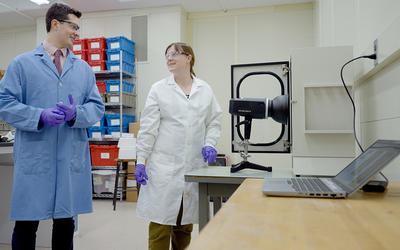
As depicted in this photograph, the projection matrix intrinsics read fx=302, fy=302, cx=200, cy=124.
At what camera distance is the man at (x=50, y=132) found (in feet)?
4.61

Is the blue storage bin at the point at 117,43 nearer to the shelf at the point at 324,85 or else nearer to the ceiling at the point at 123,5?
the ceiling at the point at 123,5

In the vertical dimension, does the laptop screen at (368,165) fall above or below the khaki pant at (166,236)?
above

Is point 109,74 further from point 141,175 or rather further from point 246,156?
point 246,156

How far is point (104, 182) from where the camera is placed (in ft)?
13.5

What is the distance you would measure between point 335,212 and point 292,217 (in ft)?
0.33

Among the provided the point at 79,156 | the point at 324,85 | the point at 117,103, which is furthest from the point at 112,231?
the point at 324,85

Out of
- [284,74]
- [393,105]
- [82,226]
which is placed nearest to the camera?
[393,105]

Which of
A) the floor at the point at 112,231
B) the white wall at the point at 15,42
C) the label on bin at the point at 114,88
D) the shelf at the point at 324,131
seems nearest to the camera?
the shelf at the point at 324,131

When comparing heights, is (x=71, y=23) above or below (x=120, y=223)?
above

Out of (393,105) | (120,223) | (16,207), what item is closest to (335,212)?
(393,105)

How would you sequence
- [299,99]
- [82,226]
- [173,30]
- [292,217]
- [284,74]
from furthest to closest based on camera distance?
[173,30]
[82,226]
[284,74]
[299,99]
[292,217]

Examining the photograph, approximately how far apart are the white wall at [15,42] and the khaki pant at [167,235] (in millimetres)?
4924

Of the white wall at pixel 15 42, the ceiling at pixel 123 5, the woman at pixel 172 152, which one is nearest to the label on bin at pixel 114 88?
the ceiling at pixel 123 5

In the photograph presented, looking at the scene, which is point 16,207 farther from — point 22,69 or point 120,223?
point 120,223
